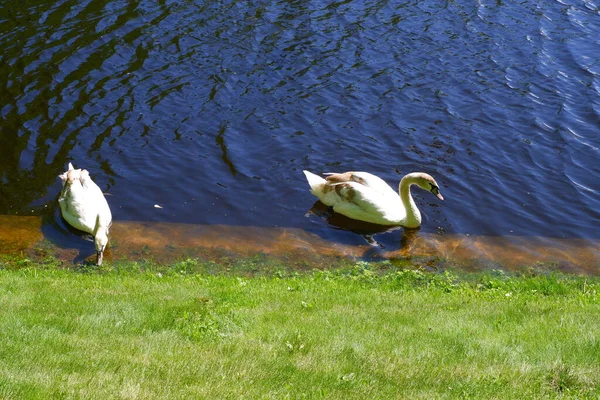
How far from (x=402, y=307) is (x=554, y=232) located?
5034 millimetres

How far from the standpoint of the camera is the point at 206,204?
14.0m

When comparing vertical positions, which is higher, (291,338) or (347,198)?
(291,338)

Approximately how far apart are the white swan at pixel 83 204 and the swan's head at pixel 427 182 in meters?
5.22

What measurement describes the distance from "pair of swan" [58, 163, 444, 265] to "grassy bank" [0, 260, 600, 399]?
2.14 m

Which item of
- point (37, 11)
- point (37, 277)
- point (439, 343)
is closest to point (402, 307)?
point (439, 343)

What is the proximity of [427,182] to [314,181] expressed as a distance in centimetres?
199

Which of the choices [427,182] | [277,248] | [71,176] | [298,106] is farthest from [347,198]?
[71,176]

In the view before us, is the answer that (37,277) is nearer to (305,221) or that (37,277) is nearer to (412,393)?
(305,221)

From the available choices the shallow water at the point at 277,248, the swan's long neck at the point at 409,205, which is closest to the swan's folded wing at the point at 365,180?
the swan's long neck at the point at 409,205

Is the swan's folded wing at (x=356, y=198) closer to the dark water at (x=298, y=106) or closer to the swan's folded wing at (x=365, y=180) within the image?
the swan's folded wing at (x=365, y=180)

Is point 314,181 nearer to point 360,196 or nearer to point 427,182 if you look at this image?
point 360,196

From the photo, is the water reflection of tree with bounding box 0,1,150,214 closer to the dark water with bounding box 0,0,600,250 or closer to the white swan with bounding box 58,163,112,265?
the dark water with bounding box 0,0,600,250

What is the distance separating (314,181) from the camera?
1434 cm

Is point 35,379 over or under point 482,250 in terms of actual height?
over
